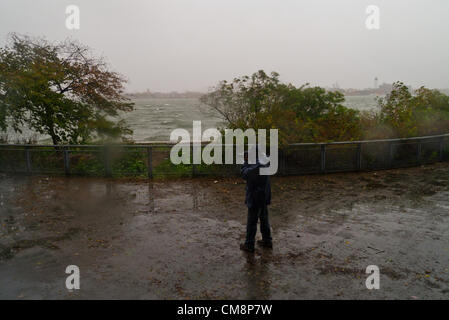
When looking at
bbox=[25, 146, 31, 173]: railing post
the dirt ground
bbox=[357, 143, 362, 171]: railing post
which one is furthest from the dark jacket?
bbox=[25, 146, 31, 173]: railing post

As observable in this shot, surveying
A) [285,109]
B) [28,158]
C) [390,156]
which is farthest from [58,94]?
[390,156]

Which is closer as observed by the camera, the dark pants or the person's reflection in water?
the person's reflection in water

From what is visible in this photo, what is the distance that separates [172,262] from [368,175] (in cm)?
854

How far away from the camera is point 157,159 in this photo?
11.9 meters

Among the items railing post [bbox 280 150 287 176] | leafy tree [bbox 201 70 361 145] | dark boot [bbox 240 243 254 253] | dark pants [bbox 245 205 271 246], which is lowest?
dark boot [bbox 240 243 254 253]

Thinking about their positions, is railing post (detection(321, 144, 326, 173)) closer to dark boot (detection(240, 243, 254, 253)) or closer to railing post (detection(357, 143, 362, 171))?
railing post (detection(357, 143, 362, 171))

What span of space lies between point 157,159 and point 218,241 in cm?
594

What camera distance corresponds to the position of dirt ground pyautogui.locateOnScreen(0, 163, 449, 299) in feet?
16.2

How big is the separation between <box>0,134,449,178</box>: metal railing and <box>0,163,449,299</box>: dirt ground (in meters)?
0.93

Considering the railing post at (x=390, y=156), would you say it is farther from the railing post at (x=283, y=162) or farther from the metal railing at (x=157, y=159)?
A: the railing post at (x=283, y=162)

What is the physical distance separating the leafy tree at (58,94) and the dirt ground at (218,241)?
3.46m

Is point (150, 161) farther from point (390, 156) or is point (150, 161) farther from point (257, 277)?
point (390, 156)
